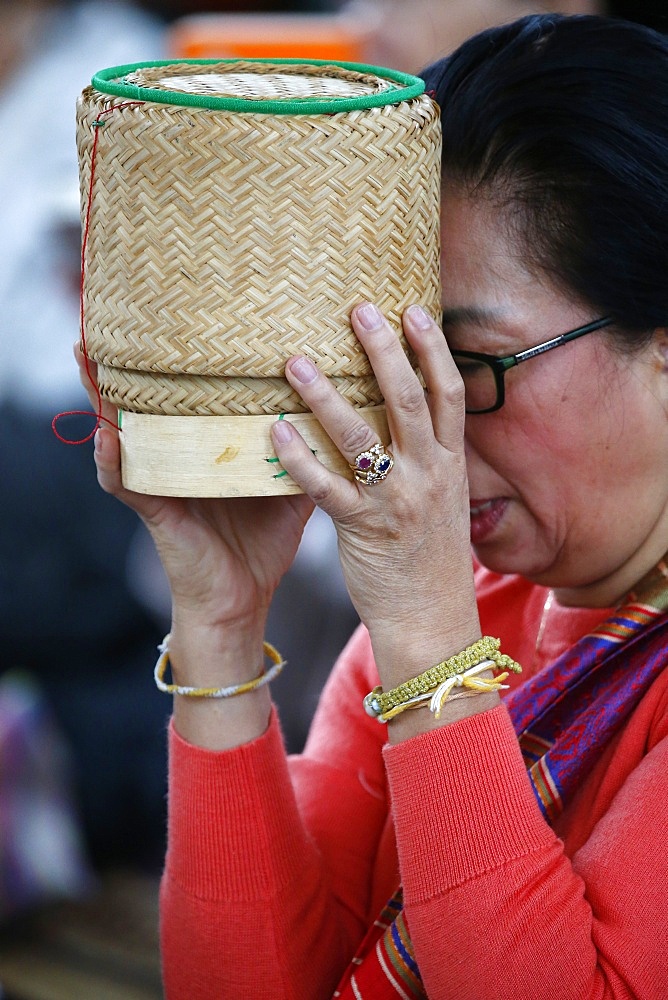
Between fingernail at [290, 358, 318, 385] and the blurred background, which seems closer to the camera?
fingernail at [290, 358, 318, 385]

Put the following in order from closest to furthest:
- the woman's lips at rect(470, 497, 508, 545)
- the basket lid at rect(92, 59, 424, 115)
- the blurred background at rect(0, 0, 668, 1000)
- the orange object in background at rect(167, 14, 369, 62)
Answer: the basket lid at rect(92, 59, 424, 115) < the woman's lips at rect(470, 497, 508, 545) < the blurred background at rect(0, 0, 668, 1000) < the orange object in background at rect(167, 14, 369, 62)

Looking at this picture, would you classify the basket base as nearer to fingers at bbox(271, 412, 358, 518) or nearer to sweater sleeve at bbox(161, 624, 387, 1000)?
fingers at bbox(271, 412, 358, 518)

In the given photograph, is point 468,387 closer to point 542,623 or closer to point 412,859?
point 542,623

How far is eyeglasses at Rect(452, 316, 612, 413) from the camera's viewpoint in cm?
127

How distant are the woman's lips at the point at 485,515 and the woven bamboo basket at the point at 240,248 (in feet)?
1.09

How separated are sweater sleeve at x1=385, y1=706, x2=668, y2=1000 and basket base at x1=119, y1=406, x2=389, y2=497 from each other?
0.33 m

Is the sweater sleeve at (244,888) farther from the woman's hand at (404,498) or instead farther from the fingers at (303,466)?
the fingers at (303,466)

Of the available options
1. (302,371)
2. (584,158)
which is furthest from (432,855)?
(584,158)

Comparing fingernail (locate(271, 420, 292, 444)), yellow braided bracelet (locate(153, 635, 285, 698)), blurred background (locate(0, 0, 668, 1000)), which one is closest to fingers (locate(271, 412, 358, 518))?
fingernail (locate(271, 420, 292, 444))

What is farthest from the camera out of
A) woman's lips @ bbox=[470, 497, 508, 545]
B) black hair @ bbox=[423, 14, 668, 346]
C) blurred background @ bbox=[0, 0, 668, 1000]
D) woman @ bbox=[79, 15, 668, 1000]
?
blurred background @ bbox=[0, 0, 668, 1000]

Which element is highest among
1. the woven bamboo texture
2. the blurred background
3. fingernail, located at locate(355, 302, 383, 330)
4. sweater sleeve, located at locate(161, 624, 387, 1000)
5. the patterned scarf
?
the woven bamboo texture

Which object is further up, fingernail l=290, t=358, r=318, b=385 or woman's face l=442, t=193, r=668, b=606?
fingernail l=290, t=358, r=318, b=385

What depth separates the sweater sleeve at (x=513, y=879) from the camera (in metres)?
1.10

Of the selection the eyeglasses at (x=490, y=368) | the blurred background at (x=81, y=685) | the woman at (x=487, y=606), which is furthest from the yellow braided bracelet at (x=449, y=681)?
the blurred background at (x=81, y=685)
